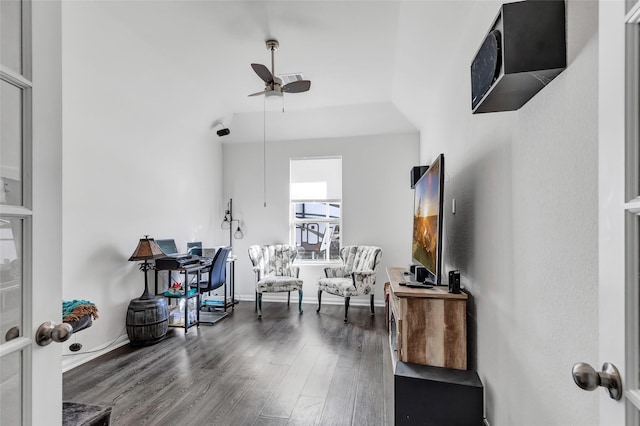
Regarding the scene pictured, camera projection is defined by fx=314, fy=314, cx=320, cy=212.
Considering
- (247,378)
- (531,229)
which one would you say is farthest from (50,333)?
(247,378)

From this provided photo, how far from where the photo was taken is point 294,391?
92.2 inches

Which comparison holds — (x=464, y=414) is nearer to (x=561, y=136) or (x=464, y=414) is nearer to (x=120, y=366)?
(x=561, y=136)

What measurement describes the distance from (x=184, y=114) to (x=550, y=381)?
4.45 m

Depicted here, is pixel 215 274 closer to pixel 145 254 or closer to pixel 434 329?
pixel 145 254

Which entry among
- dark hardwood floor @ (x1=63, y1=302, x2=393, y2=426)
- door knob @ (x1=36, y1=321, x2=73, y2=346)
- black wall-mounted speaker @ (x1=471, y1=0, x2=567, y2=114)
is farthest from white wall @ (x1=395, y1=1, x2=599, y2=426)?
door knob @ (x1=36, y1=321, x2=73, y2=346)

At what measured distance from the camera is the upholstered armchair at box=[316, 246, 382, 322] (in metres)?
4.12

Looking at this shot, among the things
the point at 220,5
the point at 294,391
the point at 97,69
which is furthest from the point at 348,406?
the point at 97,69

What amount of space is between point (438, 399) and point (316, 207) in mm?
3704

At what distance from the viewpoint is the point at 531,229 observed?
129 cm

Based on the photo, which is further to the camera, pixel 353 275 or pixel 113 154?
pixel 353 275

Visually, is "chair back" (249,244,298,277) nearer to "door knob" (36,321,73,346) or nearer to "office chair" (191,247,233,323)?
"office chair" (191,247,233,323)

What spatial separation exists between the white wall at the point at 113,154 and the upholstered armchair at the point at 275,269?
1.10 m

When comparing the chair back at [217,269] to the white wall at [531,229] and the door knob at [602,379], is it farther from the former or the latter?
the door knob at [602,379]

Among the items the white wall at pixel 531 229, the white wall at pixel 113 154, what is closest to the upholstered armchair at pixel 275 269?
the white wall at pixel 113 154
